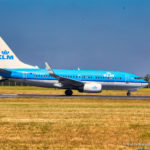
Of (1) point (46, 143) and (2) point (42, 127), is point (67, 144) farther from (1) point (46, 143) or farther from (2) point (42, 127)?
(2) point (42, 127)

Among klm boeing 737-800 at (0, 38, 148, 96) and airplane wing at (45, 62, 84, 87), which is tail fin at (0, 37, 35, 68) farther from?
airplane wing at (45, 62, 84, 87)

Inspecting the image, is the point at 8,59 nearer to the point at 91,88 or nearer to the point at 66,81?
the point at 66,81

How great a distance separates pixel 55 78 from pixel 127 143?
30250 mm

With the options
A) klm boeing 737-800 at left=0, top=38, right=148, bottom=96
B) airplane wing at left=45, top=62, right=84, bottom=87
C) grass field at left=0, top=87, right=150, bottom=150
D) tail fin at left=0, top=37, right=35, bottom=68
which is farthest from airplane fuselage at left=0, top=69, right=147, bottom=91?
grass field at left=0, top=87, right=150, bottom=150

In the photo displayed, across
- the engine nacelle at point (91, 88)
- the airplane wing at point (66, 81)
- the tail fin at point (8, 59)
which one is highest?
the tail fin at point (8, 59)

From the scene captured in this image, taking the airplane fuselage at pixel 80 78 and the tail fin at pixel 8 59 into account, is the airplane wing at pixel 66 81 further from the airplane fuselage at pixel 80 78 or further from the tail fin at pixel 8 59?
the tail fin at pixel 8 59

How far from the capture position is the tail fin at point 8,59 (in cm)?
4151

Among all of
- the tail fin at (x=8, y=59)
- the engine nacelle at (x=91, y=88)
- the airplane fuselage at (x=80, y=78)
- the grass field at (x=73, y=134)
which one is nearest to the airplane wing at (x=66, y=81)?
the airplane fuselage at (x=80, y=78)

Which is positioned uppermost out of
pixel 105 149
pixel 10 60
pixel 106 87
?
pixel 10 60

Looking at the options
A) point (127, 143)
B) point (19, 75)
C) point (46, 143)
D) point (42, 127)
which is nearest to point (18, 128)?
point (42, 127)

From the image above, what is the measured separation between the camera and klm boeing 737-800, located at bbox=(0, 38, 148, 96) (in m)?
39.9

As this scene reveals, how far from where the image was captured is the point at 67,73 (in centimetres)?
4188

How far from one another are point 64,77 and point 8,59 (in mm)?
7704

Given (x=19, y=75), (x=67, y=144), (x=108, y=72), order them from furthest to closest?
(x=108, y=72), (x=19, y=75), (x=67, y=144)
